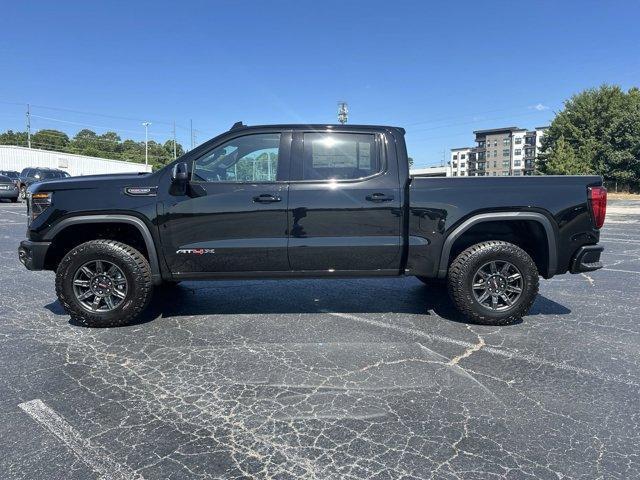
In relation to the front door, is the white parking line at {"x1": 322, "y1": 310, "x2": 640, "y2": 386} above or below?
below

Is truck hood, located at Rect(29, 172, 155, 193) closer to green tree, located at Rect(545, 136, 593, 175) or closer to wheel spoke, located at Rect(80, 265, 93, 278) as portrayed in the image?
wheel spoke, located at Rect(80, 265, 93, 278)

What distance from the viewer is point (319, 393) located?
309 centimetres

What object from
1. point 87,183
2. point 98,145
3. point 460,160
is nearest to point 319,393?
point 87,183

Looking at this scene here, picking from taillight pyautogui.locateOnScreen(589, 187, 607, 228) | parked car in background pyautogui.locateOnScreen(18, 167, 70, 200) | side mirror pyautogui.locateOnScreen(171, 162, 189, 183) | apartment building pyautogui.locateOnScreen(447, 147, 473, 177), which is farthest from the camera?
apartment building pyautogui.locateOnScreen(447, 147, 473, 177)

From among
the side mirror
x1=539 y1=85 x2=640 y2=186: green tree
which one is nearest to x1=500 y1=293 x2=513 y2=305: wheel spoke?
the side mirror

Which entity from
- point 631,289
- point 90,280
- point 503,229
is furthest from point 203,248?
point 631,289

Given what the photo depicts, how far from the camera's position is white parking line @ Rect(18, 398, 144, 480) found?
226 cm

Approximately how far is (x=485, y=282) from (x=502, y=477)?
2539mm

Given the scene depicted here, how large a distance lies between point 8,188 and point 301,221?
2632cm

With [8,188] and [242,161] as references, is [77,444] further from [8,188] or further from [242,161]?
[8,188]

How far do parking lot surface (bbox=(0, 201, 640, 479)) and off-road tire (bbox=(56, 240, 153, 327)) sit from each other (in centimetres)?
16

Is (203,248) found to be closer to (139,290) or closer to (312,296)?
(139,290)

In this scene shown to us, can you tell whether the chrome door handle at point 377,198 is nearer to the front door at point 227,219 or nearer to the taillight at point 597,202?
the front door at point 227,219

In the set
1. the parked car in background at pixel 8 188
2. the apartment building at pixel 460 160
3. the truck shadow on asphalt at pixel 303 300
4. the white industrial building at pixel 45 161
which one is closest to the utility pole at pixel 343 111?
the truck shadow on asphalt at pixel 303 300
